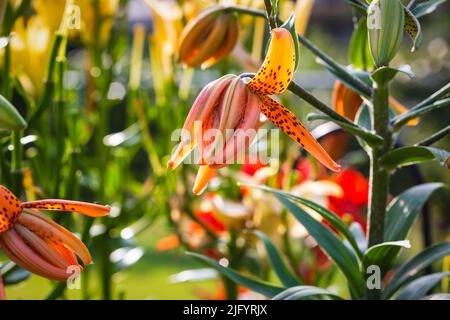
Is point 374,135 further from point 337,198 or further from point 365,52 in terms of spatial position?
point 337,198

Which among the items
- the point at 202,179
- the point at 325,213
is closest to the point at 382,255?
the point at 325,213

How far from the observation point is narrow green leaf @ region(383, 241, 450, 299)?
58 centimetres

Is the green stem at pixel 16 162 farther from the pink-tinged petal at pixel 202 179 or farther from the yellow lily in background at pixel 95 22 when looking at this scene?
the yellow lily in background at pixel 95 22

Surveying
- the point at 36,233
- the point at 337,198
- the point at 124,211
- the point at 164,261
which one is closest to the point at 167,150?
the point at 124,211

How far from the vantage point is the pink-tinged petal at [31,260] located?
44cm

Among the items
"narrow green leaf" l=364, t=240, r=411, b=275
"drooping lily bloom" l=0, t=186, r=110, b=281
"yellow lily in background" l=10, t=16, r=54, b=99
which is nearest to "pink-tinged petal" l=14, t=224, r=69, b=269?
"drooping lily bloom" l=0, t=186, r=110, b=281

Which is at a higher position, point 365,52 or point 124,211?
point 365,52

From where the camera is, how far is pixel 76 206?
44 cm

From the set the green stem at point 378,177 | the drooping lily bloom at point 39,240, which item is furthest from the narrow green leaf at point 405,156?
the drooping lily bloom at point 39,240

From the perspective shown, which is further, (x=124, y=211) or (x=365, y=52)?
(x=124, y=211)

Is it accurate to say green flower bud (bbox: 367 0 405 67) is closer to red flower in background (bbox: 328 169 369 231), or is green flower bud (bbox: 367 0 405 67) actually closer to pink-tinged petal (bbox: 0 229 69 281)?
pink-tinged petal (bbox: 0 229 69 281)

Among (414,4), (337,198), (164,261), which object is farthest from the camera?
(164,261)

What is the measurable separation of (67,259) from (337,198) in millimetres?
532

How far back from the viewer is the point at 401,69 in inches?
18.6
